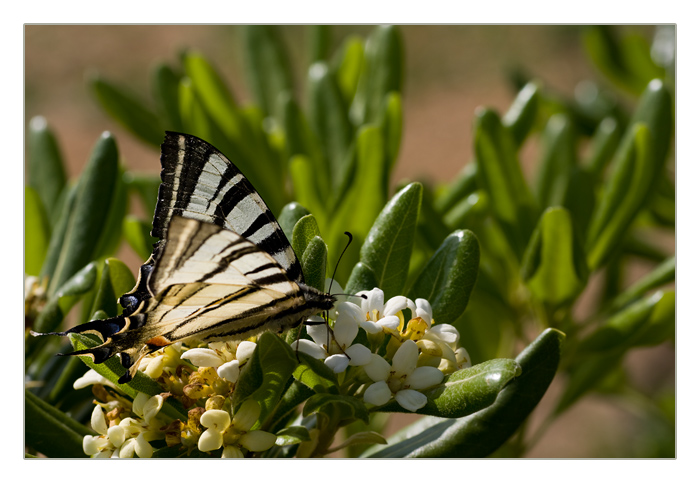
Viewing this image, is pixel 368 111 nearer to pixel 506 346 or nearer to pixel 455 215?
pixel 455 215

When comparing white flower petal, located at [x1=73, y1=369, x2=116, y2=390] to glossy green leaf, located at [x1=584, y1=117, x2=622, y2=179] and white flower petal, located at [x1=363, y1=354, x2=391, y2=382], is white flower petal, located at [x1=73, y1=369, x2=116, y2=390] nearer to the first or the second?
white flower petal, located at [x1=363, y1=354, x2=391, y2=382]

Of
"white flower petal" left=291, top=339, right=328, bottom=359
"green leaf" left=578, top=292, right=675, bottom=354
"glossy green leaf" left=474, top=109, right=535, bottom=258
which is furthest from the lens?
"glossy green leaf" left=474, top=109, right=535, bottom=258

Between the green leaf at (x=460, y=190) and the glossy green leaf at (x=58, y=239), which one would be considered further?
the green leaf at (x=460, y=190)

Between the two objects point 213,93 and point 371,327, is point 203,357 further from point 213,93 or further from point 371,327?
point 213,93

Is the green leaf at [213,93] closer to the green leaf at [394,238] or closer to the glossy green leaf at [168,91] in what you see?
the glossy green leaf at [168,91]

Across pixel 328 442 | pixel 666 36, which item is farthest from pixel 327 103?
pixel 666 36

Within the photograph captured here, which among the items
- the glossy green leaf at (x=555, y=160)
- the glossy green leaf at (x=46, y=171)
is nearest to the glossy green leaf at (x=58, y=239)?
the glossy green leaf at (x=46, y=171)

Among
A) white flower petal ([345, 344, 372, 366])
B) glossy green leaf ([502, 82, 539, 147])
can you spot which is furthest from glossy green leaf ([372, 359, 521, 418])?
→ glossy green leaf ([502, 82, 539, 147])
